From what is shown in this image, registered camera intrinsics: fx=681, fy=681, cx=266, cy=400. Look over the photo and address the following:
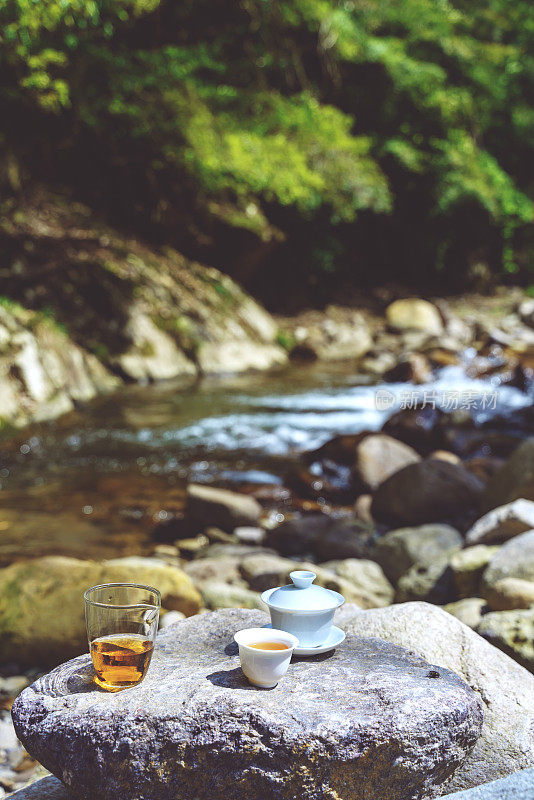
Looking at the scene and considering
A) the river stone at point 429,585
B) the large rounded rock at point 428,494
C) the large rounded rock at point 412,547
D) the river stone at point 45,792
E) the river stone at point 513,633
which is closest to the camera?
the river stone at point 45,792

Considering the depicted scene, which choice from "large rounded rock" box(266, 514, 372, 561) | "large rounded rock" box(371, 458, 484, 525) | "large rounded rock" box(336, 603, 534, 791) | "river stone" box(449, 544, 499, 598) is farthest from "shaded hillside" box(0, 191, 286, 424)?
"large rounded rock" box(336, 603, 534, 791)

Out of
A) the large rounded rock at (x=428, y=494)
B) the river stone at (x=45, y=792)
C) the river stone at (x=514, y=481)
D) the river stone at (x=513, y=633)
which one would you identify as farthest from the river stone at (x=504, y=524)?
the river stone at (x=45, y=792)

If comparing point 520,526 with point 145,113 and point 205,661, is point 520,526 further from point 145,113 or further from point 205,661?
point 145,113

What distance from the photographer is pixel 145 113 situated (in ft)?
44.3

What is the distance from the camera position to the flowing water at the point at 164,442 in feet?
19.1

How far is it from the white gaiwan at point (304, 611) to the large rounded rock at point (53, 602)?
174 centimetres

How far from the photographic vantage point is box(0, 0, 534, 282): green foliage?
1348 centimetres

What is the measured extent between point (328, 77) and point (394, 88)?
1847 mm

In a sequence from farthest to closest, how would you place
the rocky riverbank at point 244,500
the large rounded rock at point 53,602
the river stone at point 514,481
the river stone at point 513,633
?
the river stone at point 514,481 < the large rounded rock at point 53,602 < the rocky riverbank at point 244,500 < the river stone at point 513,633

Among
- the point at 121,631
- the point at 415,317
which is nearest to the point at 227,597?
the point at 121,631

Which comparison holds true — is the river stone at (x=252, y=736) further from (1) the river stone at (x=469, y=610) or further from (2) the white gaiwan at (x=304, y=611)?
(1) the river stone at (x=469, y=610)

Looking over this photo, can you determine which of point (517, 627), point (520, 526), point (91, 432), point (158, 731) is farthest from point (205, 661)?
point (91, 432)

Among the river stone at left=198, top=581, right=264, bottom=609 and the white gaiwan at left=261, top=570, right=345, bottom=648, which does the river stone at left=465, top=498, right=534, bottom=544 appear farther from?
the white gaiwan at left=261, top=570, right=345, bottom=648

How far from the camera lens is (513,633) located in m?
2.78
